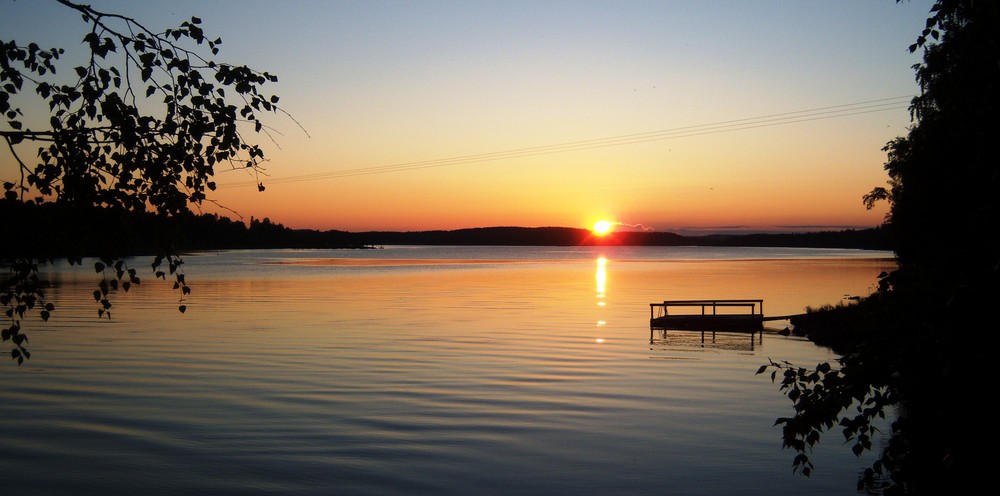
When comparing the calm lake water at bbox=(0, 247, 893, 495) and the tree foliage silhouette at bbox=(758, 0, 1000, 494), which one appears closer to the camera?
the tree foliage silhouette at bbox=(758, 0, 1000, 494)

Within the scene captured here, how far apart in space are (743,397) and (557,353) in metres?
9.62

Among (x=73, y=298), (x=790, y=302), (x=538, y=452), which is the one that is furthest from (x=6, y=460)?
(x=790, y=302)

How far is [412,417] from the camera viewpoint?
1992cm

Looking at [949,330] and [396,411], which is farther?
[396,411]

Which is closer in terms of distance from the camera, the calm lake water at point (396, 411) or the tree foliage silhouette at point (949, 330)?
the tree foliage silhouette at point (949, 330)

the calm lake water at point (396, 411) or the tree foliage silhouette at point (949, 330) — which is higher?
the tree foliage silhouette at point (949, 330)

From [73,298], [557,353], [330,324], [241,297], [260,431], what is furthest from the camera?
[241,297]

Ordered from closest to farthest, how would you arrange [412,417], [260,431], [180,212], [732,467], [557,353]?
[180,212], [732,467], [260,431], [412,417], [557,353]

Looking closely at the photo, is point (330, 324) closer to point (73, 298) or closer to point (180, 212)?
point (73, 298)

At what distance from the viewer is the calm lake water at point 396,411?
15195 millimetres

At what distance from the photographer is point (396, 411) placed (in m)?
20.6

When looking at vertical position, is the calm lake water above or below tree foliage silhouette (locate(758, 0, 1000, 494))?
below

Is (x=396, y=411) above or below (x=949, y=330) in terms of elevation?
below

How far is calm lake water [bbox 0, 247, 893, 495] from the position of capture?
1520cm
